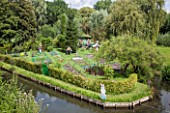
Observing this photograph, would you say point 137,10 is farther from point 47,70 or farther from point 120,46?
point 47,70

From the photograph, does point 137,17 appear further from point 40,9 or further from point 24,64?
point 40,9

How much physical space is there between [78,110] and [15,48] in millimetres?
27312

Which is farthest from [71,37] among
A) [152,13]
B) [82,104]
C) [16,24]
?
[82,104]

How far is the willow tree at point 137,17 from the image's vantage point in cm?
3300

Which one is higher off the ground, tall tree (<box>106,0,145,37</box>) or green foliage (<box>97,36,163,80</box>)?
tall tree (<box>106,0,145,37</box>)

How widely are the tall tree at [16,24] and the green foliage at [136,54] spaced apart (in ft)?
74.6

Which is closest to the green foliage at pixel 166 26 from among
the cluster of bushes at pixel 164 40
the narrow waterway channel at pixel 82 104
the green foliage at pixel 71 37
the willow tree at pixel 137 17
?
the cluster of bushes at pixel 164 40

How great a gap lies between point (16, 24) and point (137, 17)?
2254 cm

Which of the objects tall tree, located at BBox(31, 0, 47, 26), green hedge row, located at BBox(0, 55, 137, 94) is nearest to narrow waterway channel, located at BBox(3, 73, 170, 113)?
green hedge row, located at BBox(0, 55, 137, 94)

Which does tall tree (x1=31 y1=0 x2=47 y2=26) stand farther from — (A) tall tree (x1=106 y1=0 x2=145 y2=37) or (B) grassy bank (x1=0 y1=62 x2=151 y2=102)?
(B) grassy bank (x1=0 y1=62 x2=151 y2=102)

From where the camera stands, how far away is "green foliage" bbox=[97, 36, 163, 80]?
22391 mm

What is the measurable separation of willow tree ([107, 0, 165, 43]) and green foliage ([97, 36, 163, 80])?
9676 millimetres

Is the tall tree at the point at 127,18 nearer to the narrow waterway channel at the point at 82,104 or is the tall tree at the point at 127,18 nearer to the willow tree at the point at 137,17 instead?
the willow tree at the point at 137,17

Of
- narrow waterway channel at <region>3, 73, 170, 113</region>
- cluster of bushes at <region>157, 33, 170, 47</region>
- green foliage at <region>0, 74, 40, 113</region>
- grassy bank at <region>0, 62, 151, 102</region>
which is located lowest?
narrow waterway channel at <region>3, 73, 170, 113</region>
